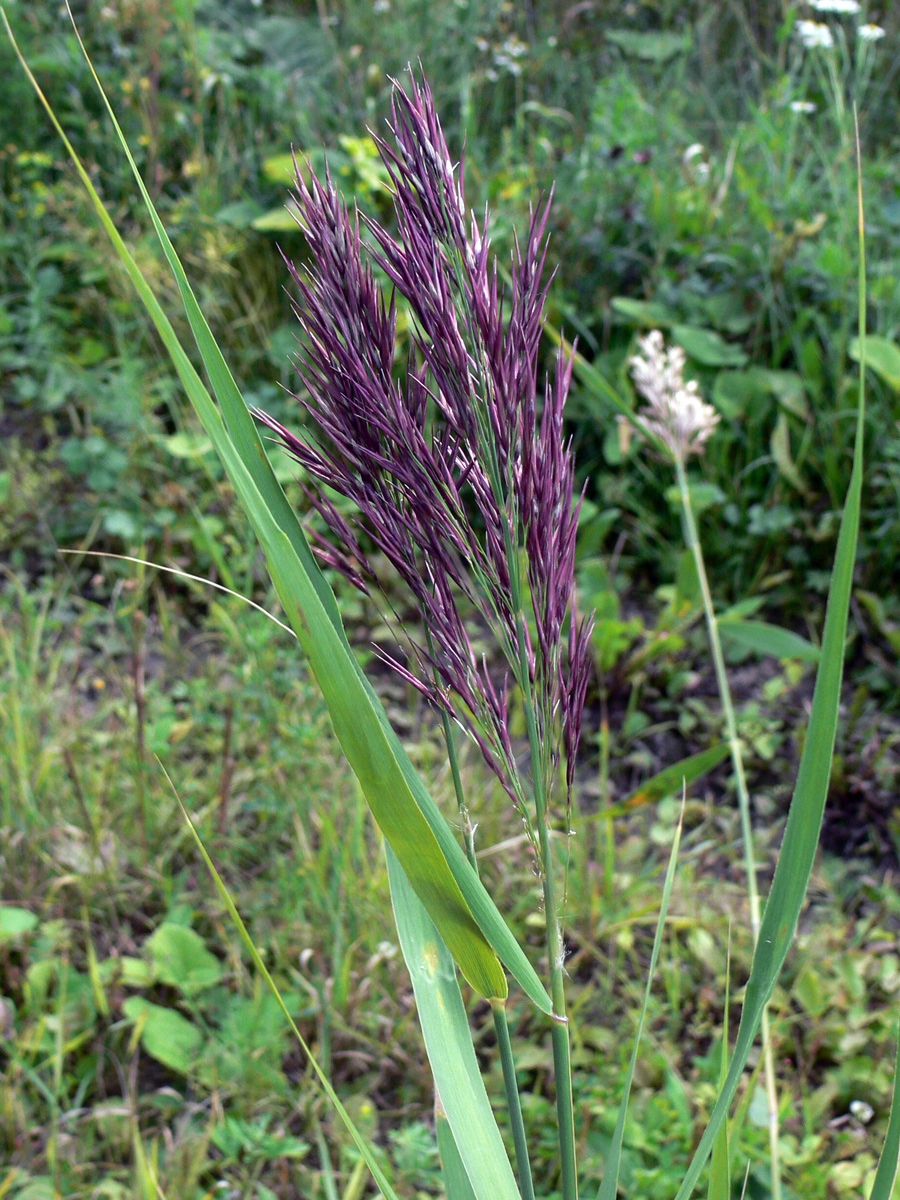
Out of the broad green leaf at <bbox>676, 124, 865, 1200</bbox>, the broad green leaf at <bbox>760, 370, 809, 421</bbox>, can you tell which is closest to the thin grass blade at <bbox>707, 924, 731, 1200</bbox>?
the broad green leaf at <bbox>676, 124, 865, 1200</bbox>

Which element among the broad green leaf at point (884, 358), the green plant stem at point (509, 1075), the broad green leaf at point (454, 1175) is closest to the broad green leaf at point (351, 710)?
the green plant stem at point (509, 1075)

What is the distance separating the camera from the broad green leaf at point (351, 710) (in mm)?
483

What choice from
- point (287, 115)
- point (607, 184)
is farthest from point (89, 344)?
point (607, 184)

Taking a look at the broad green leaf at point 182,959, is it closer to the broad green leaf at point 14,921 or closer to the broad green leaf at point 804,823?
the broad green leaf at point 14,921

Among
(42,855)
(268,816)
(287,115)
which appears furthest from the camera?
(287,115)

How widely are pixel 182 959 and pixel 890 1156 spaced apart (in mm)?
1370

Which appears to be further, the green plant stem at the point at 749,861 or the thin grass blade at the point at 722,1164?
the green plant stem at the point at 749,861

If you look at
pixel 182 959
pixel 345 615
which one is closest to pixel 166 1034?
pixel 182 959

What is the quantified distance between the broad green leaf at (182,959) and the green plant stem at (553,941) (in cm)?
117

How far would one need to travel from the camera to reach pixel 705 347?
112 inches

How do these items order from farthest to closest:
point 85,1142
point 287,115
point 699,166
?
point 287,115 → point 699,166 → point 85,1142

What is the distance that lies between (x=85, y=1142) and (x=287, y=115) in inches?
144

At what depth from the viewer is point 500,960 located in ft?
1.81

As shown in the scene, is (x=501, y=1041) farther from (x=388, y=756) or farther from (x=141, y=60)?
(x=141, y=60)
